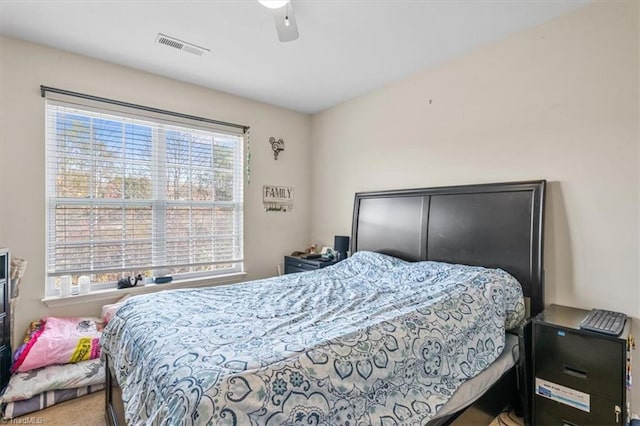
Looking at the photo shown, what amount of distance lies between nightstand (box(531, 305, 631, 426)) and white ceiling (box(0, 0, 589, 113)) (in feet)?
6.86

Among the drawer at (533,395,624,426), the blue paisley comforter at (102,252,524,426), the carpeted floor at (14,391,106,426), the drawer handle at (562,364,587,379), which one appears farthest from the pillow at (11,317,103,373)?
the drawer handle at (562,364,587,379)

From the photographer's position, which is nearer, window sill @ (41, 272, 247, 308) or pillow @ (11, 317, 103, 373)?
pillow @ (11, 317, 103, 373)

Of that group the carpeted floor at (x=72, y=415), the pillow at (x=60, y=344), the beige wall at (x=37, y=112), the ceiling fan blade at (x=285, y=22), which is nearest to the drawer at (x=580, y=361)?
the ceiling fan blade at (x=285, y=22)

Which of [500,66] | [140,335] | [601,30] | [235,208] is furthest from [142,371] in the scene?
[601,30]

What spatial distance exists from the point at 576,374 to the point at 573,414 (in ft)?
0.71

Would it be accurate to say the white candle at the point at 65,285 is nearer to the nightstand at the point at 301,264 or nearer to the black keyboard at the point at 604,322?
the nightstand at the point at 301,264

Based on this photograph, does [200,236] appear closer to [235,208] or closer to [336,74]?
[235,208]

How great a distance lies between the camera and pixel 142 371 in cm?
122

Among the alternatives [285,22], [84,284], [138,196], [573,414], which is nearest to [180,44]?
[285,22]

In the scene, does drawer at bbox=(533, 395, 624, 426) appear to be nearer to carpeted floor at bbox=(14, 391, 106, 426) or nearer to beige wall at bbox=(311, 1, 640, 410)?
beige wall at bbox=(311, 1, 640, 410)

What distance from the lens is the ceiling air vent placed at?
7.88ft

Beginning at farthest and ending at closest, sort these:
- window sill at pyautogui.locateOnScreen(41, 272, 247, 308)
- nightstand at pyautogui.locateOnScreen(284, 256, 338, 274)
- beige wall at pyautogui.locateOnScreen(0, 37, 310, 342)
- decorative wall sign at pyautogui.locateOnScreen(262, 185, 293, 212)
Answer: decorative wall sign at pyautogui.locateOnScreen(262, 185, 293, 212) < nightstand at pyautogui.locateOnScreen(284, 256, 338, 274) < window sill at pyautogui.locateOnScreen(41, 272, 247, 308) < beige wall at pyautogui.locateOnScreen(0, 37, 310, 342)

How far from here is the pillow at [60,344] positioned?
7.09 feet

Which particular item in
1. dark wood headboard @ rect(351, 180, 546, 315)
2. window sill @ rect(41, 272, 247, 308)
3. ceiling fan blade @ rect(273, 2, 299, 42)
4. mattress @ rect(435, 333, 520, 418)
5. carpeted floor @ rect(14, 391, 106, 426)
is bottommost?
carpeted floor @ rect(14, 391, 106, 426)
